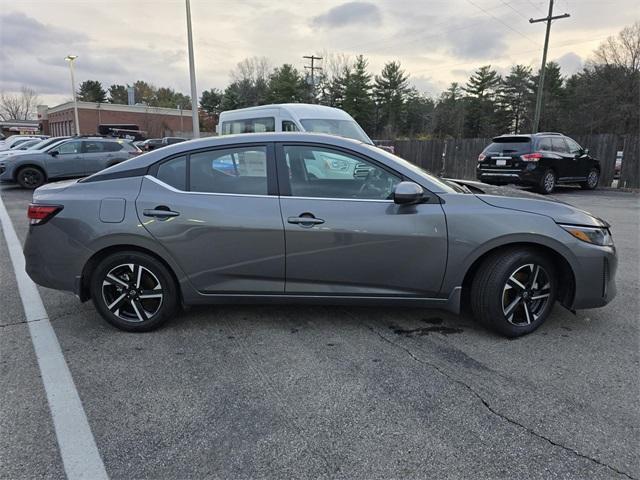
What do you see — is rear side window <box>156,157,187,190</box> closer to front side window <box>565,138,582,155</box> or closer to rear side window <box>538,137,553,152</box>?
rear side window <box>538,137,553,152</box>

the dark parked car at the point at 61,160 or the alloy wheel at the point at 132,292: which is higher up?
the dark parked car at the point at 61,160

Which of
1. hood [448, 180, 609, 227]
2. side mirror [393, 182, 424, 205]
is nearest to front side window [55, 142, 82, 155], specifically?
side mirror [393, 182, 424, 205]

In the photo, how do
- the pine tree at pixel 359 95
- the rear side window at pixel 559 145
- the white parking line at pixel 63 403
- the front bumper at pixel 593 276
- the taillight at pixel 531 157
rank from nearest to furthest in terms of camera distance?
1. the white parking line at pixel 63 403
2. the front bumper at pixel 593 276
3. the taillight at pixel 531 157
4. the rear side window at pixel 559 145
5. the pine tree at pixel 359 95

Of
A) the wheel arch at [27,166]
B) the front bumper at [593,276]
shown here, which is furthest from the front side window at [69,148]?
the front bumper at [593,276]

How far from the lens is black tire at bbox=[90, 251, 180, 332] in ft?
11.8

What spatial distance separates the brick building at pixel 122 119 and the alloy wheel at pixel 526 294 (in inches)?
2190

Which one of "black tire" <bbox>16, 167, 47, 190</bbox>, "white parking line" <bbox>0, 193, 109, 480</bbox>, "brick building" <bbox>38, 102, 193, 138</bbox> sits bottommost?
"white parking line" <bbox>0, 193, 109, 480</bbox>

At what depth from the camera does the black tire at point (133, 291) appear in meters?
3.59

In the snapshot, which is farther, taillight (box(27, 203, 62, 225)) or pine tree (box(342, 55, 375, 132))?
pine tree (box(342, 55, 375, 132))

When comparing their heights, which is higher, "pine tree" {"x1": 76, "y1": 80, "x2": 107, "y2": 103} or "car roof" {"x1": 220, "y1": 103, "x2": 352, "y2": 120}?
"pine tree" {"x1": 76, "y1": 80, "x2": 107, "y2": 103}

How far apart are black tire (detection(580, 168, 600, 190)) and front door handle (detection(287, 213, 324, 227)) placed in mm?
14129

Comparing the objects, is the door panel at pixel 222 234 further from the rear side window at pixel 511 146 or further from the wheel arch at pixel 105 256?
the rear side window at pixel 511 146

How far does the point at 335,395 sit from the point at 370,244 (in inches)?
45.2

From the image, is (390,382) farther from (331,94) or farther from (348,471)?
(331,94)
